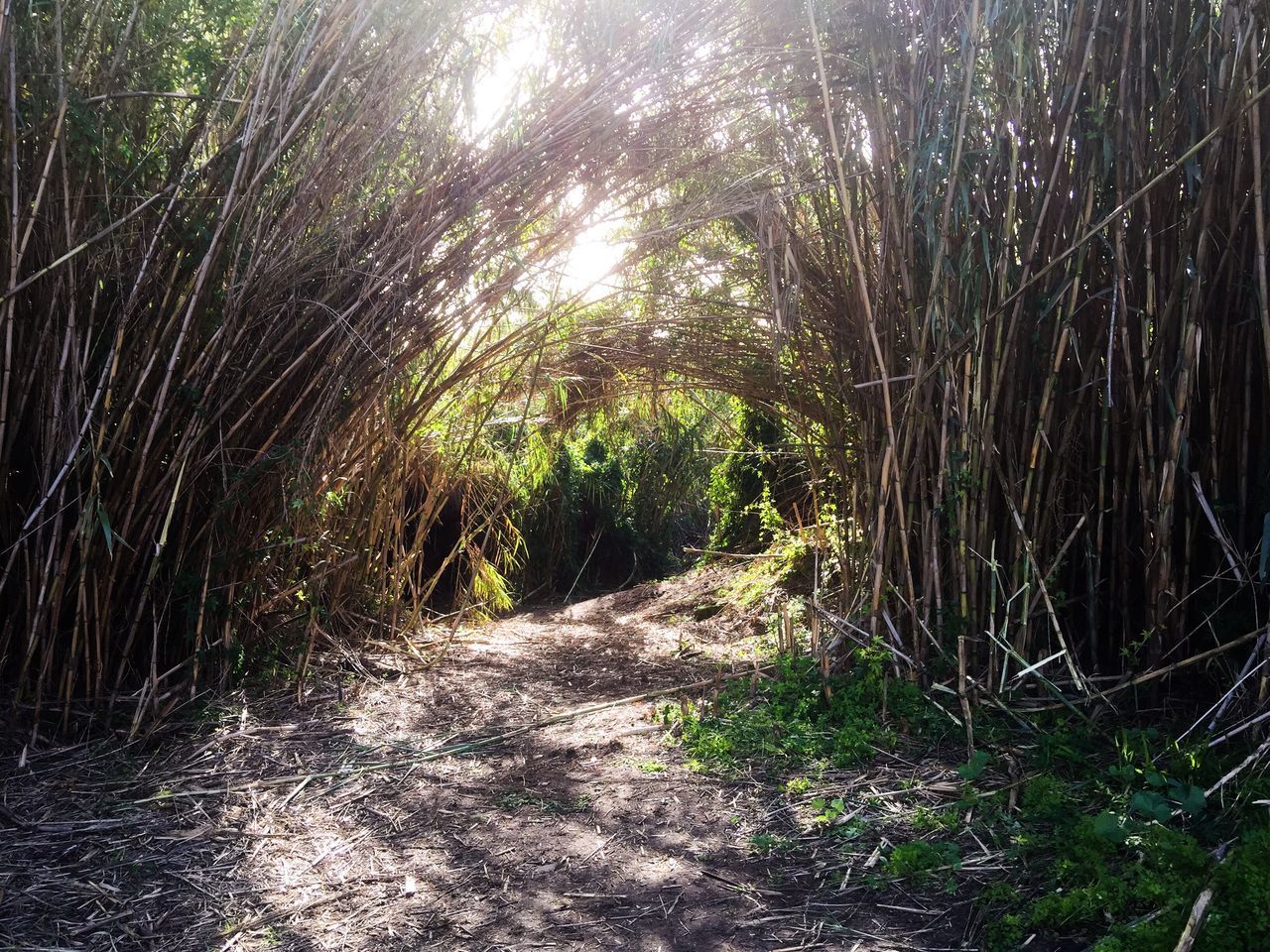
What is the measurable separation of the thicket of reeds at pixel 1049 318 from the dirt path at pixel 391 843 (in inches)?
38.3

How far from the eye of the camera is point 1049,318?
2.68 m

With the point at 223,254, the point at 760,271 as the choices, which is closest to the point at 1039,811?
the point at 760,271

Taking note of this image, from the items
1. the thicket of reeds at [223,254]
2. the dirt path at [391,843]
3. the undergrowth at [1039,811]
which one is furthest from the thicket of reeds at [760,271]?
the dirt path at [391,843]

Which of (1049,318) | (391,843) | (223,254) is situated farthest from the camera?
(223,254)

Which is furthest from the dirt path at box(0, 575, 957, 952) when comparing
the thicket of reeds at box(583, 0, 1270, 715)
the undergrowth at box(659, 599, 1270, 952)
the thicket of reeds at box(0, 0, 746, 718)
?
the thicket of reeds at box(583, 0, 1270, 715)

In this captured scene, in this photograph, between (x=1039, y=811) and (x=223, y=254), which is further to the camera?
(x=223, y=254)

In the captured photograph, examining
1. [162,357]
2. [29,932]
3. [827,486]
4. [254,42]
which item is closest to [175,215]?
[162,357]

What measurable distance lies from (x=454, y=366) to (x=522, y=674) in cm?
134

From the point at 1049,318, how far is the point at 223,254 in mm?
2368

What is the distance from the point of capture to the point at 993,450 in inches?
106

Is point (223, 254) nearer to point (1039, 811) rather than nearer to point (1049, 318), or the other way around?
point (1049, 318)

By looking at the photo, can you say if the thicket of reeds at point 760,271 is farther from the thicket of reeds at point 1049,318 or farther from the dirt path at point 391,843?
the dirt path at point 391,843

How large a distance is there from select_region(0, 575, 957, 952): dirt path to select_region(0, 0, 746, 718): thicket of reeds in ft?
1.32

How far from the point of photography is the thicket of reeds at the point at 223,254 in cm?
263
